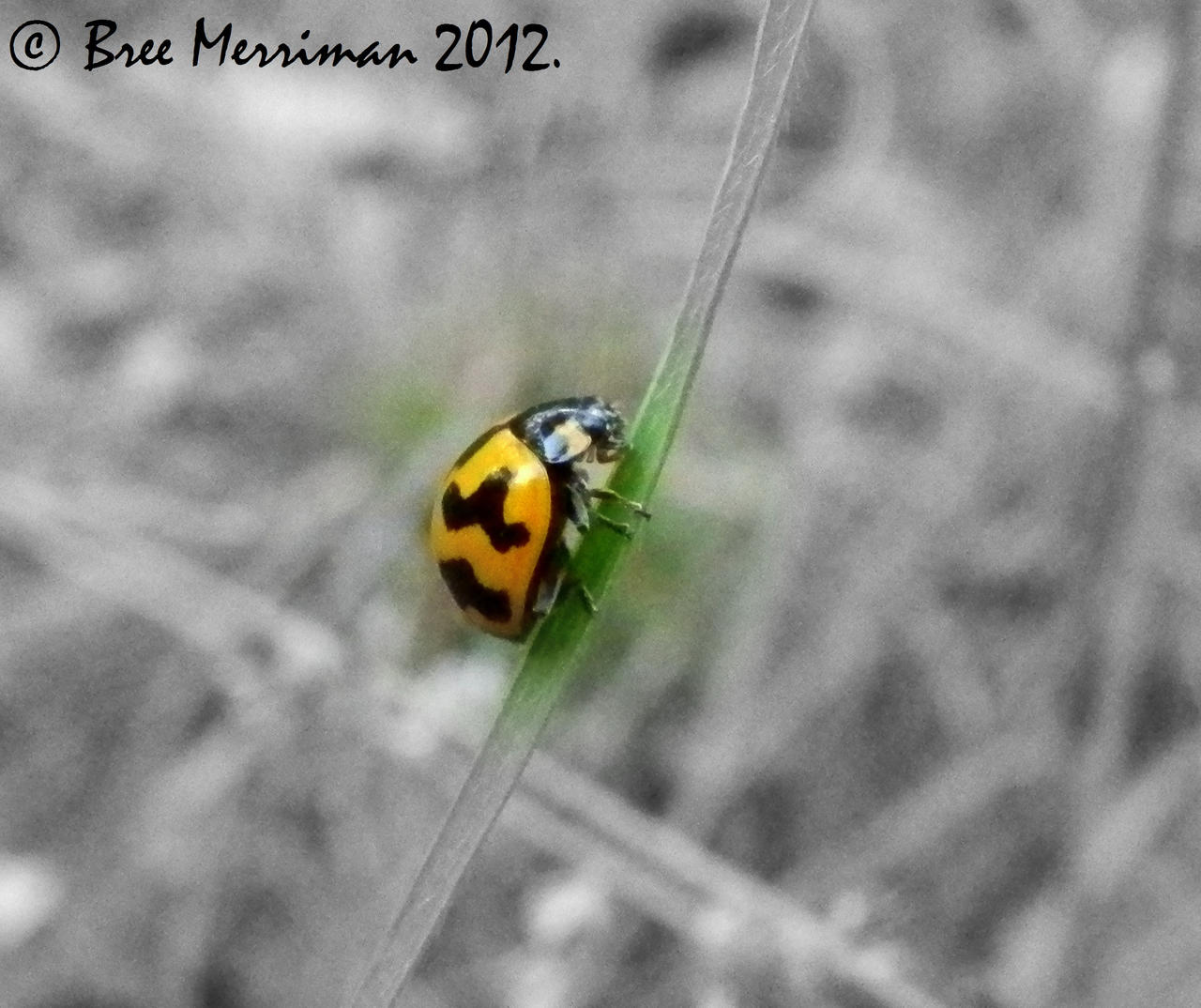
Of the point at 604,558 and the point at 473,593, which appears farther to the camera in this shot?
the point at 473,593

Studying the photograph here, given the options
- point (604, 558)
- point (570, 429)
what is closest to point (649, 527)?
point (570, 429)

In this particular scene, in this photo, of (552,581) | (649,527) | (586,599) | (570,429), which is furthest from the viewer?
(649,527)

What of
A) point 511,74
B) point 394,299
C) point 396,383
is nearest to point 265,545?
point 396,383

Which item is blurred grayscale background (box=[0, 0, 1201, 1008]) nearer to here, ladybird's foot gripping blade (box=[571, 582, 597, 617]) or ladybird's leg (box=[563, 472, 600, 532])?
ladybird's leg (box=[563, 472, 600, 532])

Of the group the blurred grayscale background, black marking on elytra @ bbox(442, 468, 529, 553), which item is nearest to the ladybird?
black marking on elytra @ bbox(442, 468, 529, 553)

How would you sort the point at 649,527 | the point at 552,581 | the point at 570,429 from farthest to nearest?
the point at 649,527
the point at 570,429
the point at 552,581

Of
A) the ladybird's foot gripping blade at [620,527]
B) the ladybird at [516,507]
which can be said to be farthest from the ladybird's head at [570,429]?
the ladybird's foot gripping blade at [620,527]

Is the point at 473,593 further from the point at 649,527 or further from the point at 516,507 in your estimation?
the point at 649,527

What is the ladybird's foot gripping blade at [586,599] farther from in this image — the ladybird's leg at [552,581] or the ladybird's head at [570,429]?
the ladybird's head at [570,429]
